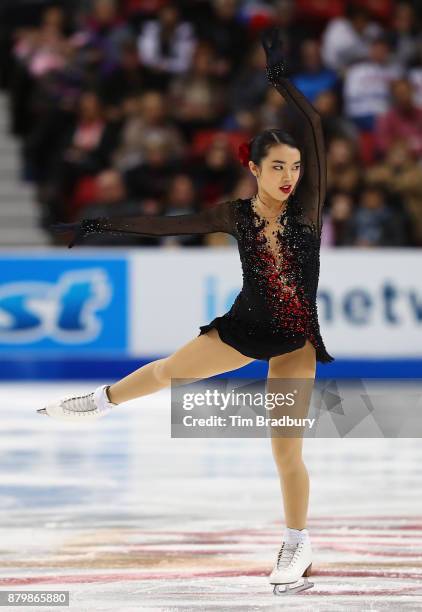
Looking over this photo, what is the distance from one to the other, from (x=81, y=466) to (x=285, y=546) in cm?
227

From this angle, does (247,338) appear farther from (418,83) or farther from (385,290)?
(418,83)

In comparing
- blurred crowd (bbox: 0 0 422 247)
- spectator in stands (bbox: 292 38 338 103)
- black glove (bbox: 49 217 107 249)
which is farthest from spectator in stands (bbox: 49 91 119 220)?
black glove (bbox: 49 217 107 249)

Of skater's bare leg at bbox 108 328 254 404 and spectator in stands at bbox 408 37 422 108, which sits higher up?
spectator in stands at bbox 408 37 422 108

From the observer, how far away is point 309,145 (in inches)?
161

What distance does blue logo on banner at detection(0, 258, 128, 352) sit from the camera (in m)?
9.46

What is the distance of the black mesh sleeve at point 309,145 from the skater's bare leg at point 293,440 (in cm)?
42

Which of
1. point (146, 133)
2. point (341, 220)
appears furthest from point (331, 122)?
point (146, 133)

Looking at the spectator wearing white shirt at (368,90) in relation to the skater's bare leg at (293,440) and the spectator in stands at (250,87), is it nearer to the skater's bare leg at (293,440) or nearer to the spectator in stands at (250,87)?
the spectator in stands at (250,87)

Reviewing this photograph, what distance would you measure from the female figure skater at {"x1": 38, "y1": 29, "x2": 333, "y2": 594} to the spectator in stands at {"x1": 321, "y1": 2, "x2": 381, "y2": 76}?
26.0ft

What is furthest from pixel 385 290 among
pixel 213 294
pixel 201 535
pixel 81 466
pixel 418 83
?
pixel 201 535

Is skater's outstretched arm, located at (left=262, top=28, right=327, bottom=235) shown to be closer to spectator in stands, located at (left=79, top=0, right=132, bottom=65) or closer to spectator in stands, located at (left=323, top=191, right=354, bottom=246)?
spectator in stands, located at (left=323, top=191, right=354, bottom=246)

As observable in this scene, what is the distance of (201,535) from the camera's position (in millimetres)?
4883

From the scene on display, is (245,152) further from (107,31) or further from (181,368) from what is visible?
(107,31)

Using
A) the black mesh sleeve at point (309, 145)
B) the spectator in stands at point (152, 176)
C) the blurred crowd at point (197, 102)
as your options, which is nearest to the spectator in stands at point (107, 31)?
the blurred crowd at point (197, 102)
